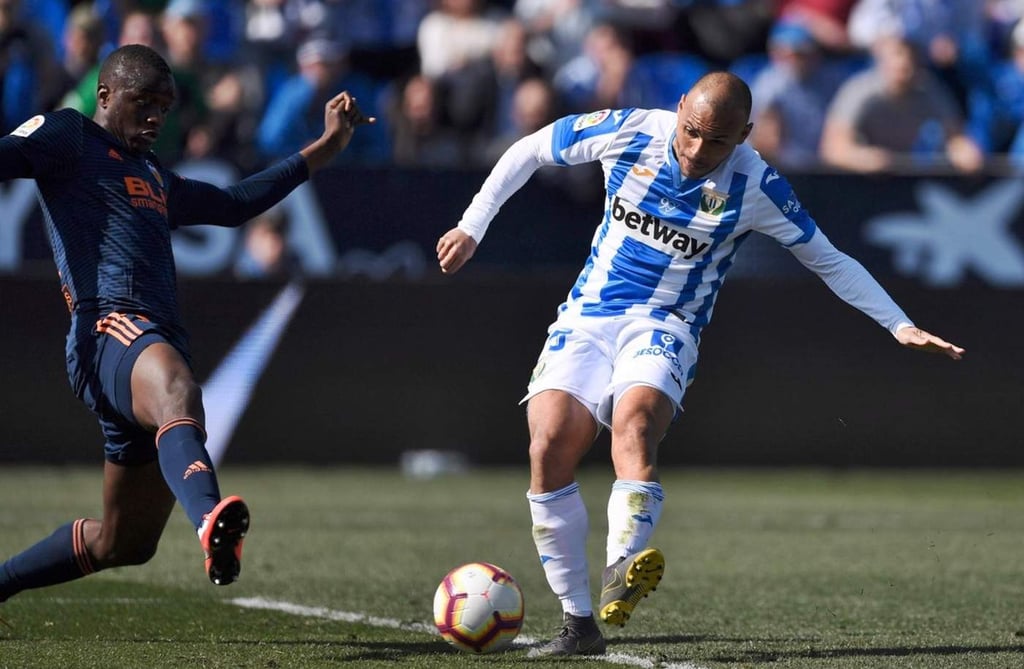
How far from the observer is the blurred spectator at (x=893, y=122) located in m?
15.1

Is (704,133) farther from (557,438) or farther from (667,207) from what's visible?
(557,438)

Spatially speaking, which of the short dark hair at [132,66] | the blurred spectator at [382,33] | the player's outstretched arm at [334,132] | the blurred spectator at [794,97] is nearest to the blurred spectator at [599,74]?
the blurred spectator at [794,97]

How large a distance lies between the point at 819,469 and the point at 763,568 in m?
5.58

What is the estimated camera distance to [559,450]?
6.27 meters

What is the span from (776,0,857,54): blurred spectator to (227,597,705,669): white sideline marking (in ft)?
34.4

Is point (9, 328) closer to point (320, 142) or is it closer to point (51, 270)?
point (51, 270)

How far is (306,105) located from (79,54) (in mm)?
1960

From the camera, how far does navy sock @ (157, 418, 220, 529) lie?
5379mm

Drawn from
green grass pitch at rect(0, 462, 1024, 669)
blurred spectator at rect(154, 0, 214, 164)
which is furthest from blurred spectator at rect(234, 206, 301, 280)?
green grass pitch at rect(0, 462, 1024, 669)

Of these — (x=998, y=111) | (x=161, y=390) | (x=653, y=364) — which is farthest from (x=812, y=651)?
(x=998, y=111)

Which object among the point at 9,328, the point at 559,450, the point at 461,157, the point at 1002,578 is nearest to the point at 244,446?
the point at 9,328

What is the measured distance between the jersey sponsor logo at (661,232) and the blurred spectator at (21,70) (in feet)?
28.4

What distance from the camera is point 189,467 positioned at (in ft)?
17.9

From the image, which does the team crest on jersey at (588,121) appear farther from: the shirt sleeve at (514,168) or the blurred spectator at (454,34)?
the blurred spectator at (454,34)
